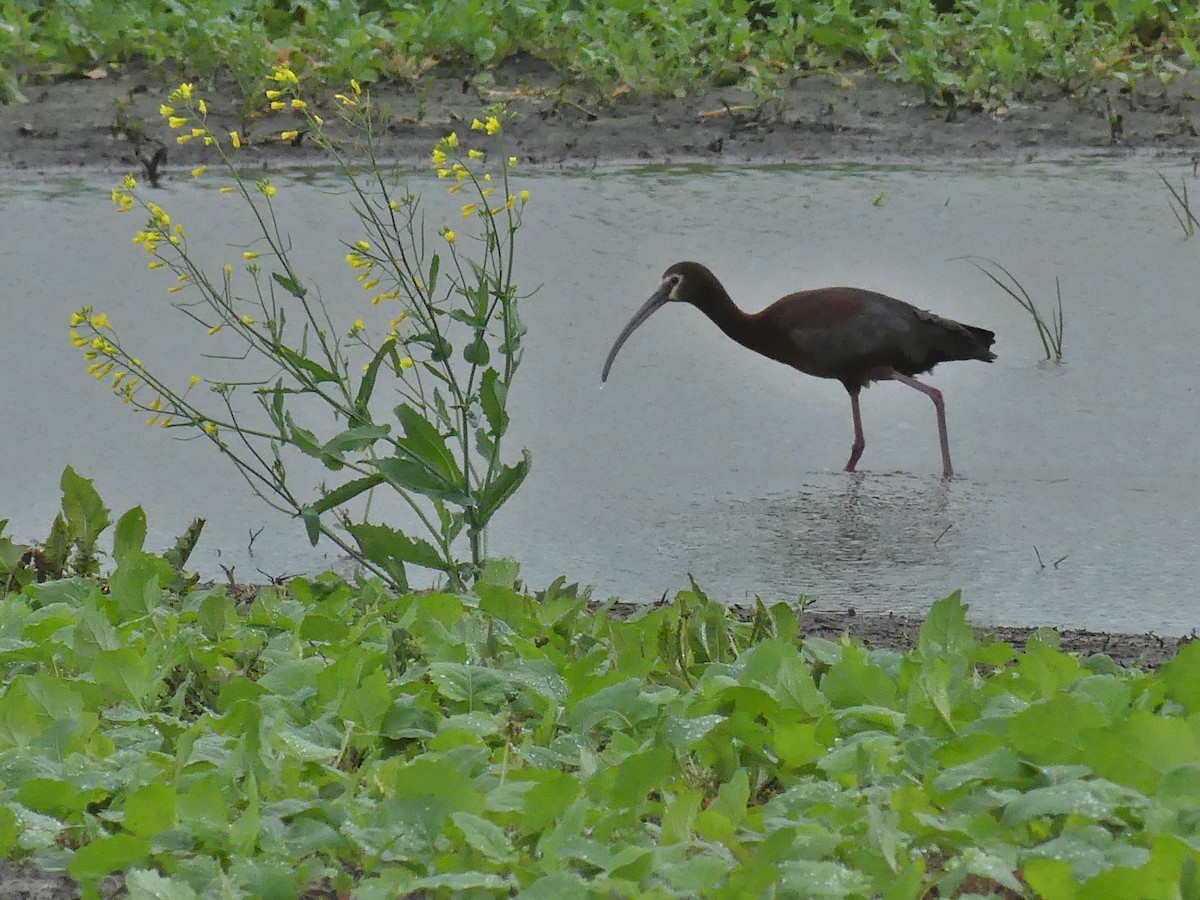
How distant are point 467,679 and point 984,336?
3570 millimetres

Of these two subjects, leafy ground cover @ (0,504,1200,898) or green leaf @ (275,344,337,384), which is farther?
green leaf @ (275,344,337,384)

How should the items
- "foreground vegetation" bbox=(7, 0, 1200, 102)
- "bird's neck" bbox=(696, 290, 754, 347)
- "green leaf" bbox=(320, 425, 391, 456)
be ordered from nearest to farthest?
"green leaf" bbox=(320, 425, 391, 456) < "bird's neck" bbox=(696, 290, 754, 347) < "foreground vegetation" bbox=(7, 0, 1200, 102)

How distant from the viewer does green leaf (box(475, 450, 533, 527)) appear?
12.4 ft

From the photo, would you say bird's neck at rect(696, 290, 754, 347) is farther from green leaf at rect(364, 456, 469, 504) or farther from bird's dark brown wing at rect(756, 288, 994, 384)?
green leaf at rect(364, 456, 469, 504)

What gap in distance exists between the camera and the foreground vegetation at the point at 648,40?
979cm

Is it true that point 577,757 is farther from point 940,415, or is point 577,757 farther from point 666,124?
point 666,124

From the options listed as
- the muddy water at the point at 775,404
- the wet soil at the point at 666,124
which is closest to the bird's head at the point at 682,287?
the muddy water at the point at 775,404

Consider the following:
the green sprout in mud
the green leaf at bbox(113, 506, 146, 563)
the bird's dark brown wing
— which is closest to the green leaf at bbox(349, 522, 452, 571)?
the green leaf at bbox(113, 506, 146, 563)

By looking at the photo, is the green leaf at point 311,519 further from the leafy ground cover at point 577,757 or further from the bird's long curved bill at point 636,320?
the bird's long curved bill at point 636,320

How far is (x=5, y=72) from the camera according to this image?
393 inches

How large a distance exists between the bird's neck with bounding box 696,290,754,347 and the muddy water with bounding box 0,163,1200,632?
16 cm

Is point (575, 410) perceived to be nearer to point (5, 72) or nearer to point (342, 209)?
point (342, 209)

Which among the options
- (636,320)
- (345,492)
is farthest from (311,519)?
(636,320)

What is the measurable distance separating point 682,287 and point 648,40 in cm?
393
